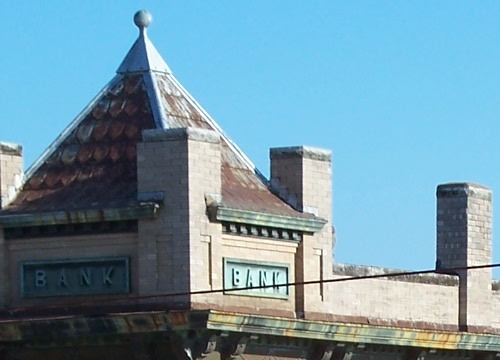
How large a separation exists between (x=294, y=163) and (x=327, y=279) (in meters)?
2.01

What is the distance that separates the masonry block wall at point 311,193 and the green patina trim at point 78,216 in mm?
3215

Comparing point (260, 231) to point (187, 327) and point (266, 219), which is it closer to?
point (266, 219)

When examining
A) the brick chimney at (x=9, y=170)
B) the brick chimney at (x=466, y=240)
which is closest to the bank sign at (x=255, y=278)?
the brick chimney at (x=9, y=170)

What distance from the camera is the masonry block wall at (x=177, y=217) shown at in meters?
31.6

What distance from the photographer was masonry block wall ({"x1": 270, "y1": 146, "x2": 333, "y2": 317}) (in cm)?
3406

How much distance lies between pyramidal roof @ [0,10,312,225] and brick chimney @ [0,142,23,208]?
15cm

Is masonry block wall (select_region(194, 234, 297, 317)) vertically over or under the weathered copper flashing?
over

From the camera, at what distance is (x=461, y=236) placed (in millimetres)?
37781

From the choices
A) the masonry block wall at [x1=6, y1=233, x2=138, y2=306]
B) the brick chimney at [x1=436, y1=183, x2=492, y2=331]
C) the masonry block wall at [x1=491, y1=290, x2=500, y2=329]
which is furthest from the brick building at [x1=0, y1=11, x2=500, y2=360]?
the masonry block wall at [x1=491, y1=290, x2=500, y2=329]

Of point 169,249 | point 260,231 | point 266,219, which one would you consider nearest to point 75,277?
point 169,249

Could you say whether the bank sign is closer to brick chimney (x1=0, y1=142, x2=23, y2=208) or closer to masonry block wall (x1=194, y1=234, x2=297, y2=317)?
masonry block wall (x1=194, y1=234, x2=297, y2=317)

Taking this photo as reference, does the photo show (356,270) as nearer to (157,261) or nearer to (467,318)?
(467,318)

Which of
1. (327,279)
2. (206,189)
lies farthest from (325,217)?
(206,189)

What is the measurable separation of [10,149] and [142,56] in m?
2.93
